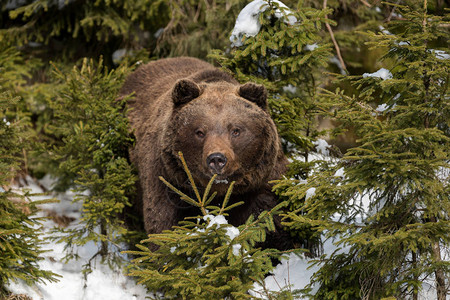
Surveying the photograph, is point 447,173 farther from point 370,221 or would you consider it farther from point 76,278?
point 76,278

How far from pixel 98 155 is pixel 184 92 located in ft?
6.13

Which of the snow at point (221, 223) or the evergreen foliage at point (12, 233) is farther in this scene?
the evergreen foliage at point (12, 233)

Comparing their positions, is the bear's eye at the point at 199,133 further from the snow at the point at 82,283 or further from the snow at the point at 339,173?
the snow at the point at 82,283

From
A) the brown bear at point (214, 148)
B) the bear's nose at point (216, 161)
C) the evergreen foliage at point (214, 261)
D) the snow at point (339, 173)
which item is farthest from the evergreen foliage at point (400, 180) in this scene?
the brown bear at point (214, 148)

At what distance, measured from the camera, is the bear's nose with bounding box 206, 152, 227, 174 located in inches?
191

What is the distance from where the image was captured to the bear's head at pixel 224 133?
527 cm

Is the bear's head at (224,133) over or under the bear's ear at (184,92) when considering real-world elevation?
under

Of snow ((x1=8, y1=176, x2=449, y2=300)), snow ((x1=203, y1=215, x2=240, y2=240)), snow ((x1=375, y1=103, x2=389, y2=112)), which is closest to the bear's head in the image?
snow ((x1=8, y1=176, x2=449, y2=300))

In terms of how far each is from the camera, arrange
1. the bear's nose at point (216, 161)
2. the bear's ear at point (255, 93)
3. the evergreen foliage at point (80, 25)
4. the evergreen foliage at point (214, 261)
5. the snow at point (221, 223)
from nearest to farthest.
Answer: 1. the evergreen foliage at point (214, 261)
2. the snow at point (221, 223)
3. the bear's nose at point (216, 161)
4. the bear's ear at point (255, 93)
5. the evergreen foliage at point (80, 25)

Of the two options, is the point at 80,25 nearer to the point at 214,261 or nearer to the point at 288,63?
the point at 288,63

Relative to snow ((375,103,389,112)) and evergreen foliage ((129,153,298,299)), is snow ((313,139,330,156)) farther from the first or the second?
evergreen foliage ((129,153,298,299))

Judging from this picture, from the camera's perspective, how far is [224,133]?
17.2 feet

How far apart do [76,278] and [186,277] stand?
3.10m

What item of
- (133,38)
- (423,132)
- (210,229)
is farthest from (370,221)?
(133,38)
